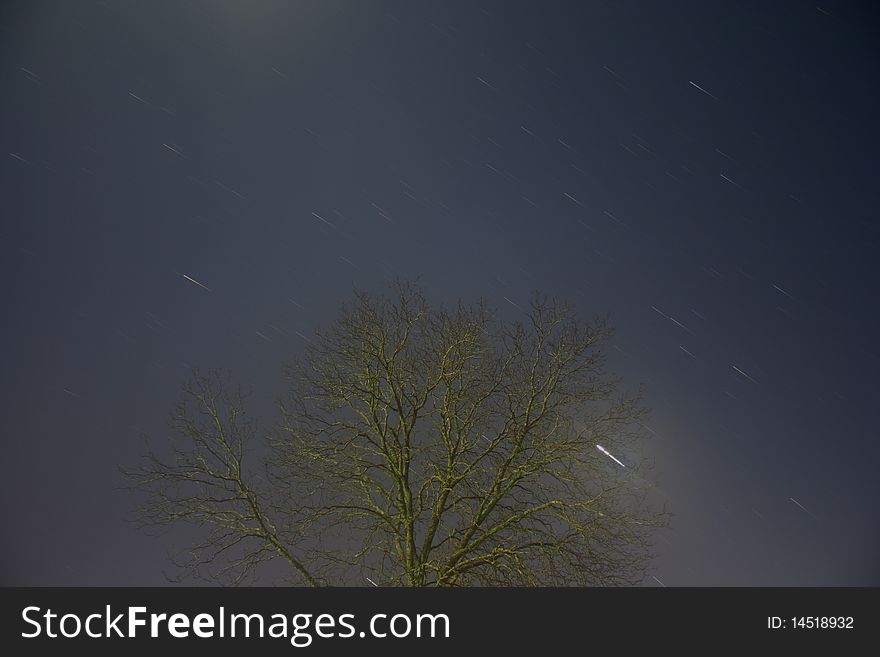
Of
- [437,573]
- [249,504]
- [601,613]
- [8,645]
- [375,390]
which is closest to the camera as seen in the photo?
[8,645]

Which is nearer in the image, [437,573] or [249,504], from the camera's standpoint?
[437,573]

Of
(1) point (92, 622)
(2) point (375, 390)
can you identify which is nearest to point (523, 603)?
(1) point (92, 622)

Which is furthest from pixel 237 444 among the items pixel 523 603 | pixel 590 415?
pixel 523 603

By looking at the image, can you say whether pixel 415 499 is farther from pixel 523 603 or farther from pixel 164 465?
pixel 523 603

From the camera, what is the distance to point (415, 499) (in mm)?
13844

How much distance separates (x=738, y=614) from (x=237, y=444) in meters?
9.45

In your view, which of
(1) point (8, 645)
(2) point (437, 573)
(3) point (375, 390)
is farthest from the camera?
(3) point (375, 390)

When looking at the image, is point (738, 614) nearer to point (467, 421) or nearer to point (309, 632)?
point (309, 632)

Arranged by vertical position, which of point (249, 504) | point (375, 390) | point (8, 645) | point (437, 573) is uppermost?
point (375, 390)

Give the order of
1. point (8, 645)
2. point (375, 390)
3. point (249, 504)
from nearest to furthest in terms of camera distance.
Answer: point (8, 645) < point (249, 504) < point (375, 390)

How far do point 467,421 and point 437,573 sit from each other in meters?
2.83

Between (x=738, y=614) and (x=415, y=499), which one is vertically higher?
(x=415, y=499)

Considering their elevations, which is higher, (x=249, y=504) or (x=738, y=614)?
(x=249, y=504)

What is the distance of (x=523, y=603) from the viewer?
8172mm
